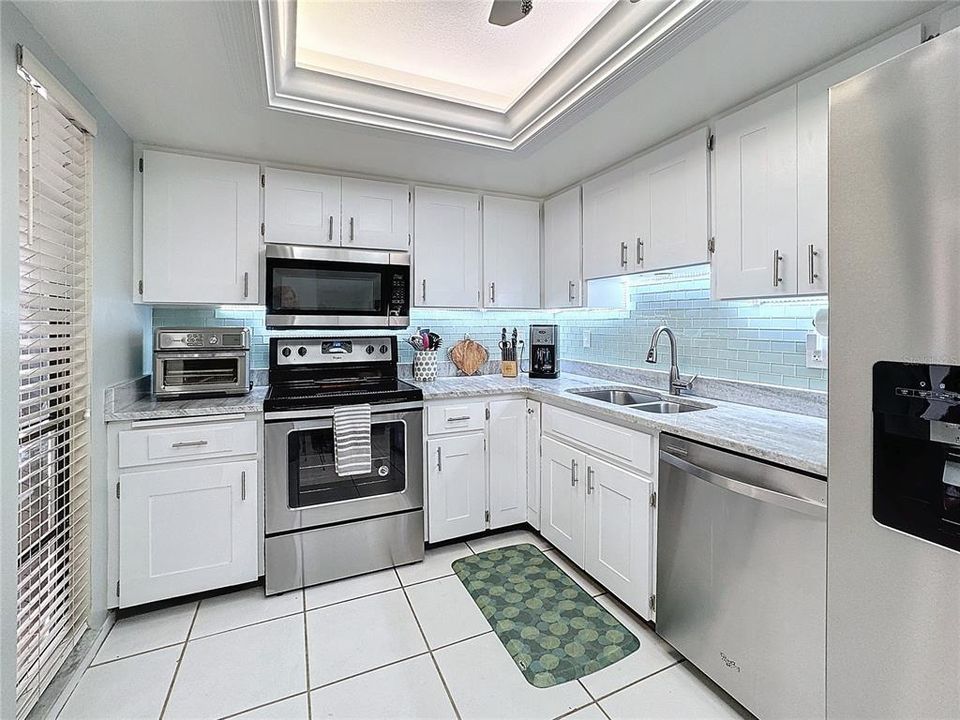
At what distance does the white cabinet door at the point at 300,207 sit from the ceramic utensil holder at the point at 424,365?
0.87m

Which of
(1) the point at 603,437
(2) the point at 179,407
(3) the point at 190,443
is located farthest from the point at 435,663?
(2) the point at 179,407

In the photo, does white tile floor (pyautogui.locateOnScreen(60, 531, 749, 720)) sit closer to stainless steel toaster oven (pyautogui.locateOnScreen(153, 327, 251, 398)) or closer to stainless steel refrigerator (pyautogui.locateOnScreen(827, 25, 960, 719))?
stainless steel refrigerator (pyautogui.locateOnScreen(827, 25, 960, 719))

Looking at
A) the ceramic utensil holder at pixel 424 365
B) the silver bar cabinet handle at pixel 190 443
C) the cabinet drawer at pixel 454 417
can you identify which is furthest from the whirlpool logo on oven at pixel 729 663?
the silver bar cabinet handle at pixel 190 443

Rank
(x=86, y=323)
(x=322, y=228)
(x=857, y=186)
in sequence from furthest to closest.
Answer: (x=322, y=228) < (x=86, y=323) < (x=857, y=186)

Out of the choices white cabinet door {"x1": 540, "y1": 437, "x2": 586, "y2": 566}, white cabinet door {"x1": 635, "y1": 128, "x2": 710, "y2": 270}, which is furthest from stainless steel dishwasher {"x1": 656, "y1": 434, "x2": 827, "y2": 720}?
white cabinet door {"x1": 635, "y1": 128, "x2": 710, "y2": 270}

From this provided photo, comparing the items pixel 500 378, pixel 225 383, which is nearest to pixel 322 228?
pixel 225 383

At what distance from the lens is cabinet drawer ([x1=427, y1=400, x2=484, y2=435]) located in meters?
2.66

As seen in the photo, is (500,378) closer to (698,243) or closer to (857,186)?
(698,243)

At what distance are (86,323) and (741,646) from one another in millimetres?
2660

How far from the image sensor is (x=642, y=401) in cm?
270

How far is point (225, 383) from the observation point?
2432 mm

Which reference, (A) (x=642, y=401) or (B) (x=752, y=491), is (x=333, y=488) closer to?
(A) (x=642, y=401)

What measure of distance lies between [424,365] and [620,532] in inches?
63.0

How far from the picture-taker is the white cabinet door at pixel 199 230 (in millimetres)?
2410
